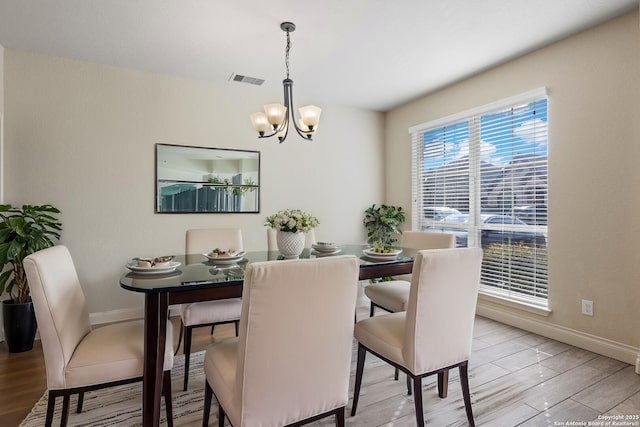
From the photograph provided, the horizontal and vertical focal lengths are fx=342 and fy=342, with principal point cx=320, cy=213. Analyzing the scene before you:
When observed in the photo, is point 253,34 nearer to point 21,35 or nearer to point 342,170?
point 21,35

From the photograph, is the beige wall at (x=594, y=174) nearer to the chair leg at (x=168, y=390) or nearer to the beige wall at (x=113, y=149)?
the beige wall at (x=113, y=149)

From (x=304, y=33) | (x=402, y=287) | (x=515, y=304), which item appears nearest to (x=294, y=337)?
(x=402, y=287)

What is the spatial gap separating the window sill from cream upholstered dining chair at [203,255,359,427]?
96.9 inches

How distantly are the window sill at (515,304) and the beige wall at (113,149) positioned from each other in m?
2.38

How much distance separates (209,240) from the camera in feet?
9.07

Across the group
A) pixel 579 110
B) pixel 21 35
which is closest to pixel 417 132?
pixel 579 110

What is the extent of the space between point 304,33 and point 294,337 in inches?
92.9

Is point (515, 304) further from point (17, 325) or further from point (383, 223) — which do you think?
point (17, 325)

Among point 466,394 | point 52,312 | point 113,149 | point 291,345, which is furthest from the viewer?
point 113,149

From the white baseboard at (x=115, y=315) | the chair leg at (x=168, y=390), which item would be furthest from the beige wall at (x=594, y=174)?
the white baseboard at (x=115, y=315)

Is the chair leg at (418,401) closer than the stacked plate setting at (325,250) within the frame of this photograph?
Yes

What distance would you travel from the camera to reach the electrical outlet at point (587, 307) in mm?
2717

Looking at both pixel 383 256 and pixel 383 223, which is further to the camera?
pixel 383 223

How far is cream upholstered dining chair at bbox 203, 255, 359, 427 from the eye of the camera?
119 cm
